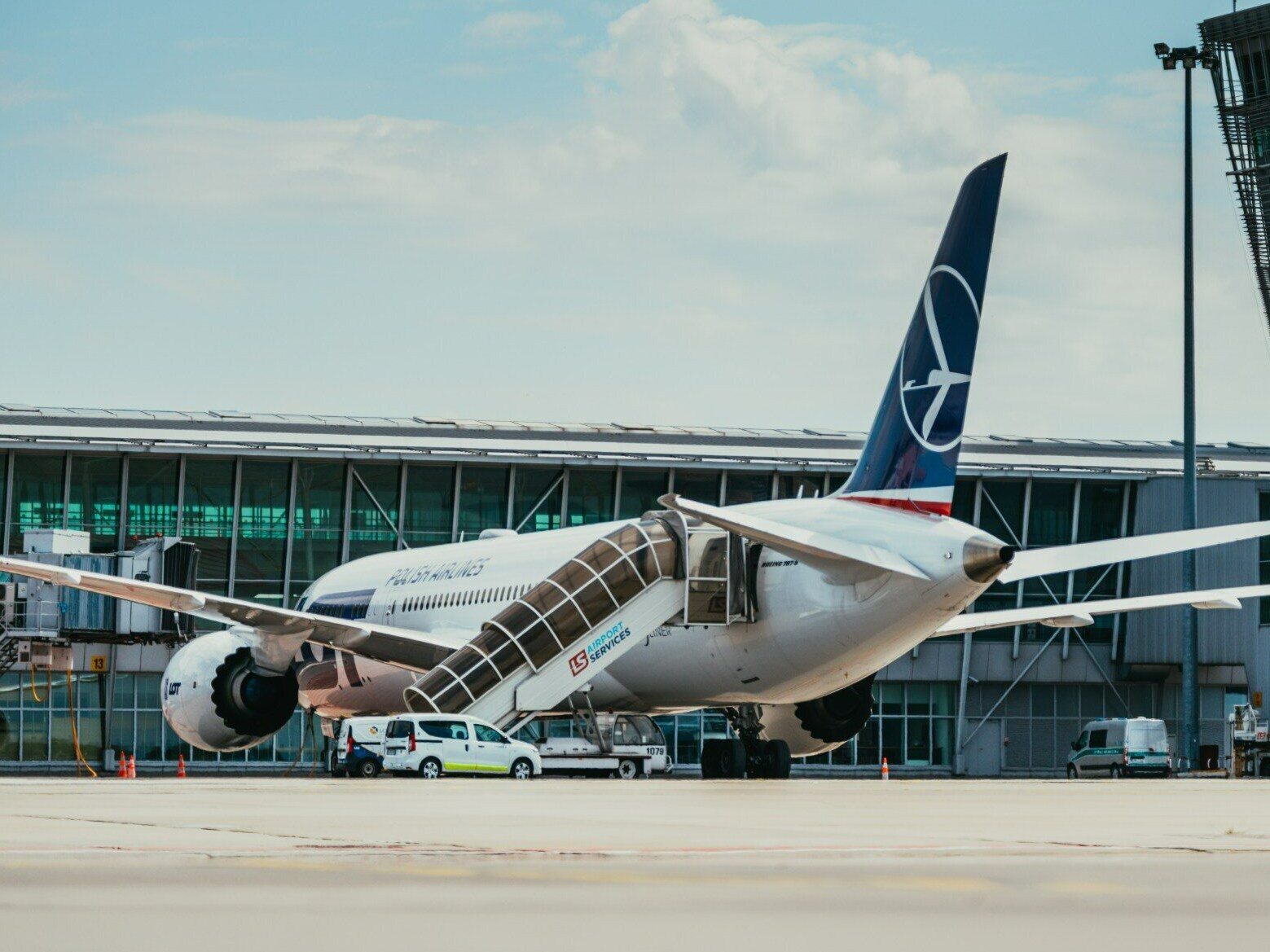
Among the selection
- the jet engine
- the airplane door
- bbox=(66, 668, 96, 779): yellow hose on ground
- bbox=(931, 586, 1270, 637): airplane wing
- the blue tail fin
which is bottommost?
bbox=(66, 668, 96, 779): yellow hose on ground

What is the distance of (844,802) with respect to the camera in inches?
656

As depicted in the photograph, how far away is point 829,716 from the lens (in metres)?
29.5

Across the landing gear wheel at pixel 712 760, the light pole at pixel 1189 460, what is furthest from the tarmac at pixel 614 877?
the light pole at pixel 1189 460

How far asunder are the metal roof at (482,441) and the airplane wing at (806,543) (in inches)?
1096

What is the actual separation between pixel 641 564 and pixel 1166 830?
1472 cm

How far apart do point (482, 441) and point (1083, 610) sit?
82.1 ft

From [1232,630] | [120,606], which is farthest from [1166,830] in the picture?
[1232,630]

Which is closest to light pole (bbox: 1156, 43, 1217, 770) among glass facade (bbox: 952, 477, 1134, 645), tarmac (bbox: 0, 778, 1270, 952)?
glass facade (bbox: 952, 477, 1134, 645)

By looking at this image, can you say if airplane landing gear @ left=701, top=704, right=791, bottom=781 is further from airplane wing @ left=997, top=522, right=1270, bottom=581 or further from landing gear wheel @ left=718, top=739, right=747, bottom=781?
airplane wing @ left=997, top=522, right=1270, bottom=581

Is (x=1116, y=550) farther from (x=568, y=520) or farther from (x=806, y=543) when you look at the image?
(x=568, y=520)

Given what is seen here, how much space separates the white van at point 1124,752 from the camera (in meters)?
48.2

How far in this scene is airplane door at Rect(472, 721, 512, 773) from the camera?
84.4 feet

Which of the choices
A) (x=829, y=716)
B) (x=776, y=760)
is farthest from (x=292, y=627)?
(x=829, y=716)

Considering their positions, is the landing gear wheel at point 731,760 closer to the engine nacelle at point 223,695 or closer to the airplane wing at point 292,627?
the airplane wing at point 292,627
